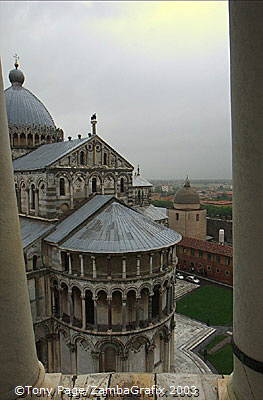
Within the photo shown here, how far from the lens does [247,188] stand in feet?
11.7

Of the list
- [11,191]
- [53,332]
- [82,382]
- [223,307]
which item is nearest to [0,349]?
[82,382]

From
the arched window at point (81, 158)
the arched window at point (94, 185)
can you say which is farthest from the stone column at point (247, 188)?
the arched window at point (94, 185)

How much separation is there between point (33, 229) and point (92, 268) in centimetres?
600

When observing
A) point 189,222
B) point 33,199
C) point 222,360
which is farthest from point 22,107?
point 189,222

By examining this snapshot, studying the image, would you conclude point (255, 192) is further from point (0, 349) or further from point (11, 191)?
point (0, 349)

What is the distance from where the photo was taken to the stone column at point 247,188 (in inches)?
130

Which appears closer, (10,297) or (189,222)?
(10,297)

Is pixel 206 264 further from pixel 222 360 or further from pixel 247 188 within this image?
pixel 247 188

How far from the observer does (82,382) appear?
4.79 m

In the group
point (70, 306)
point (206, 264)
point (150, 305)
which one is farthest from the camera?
point (206, 264)

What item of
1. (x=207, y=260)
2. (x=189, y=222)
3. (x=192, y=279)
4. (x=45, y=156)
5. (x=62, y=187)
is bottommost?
(x=192, y=279)

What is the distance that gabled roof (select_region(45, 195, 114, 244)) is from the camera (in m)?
18.5

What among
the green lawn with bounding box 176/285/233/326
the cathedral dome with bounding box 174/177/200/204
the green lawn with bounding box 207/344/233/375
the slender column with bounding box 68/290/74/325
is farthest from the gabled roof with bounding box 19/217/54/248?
the cathedral dome with bounding box 174/177/200/204

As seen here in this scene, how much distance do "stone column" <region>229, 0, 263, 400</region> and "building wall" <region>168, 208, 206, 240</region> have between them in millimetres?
47948
